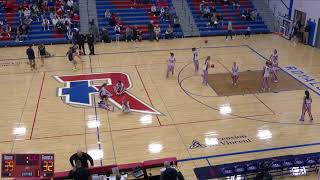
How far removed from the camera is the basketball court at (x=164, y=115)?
43.3ft

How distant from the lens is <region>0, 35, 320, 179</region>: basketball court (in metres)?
13.2

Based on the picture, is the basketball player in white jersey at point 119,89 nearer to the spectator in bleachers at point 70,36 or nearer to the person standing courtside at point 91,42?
the person standing courtside at point 91,42

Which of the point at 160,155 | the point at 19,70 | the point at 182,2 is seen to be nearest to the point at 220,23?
the point at 182,2

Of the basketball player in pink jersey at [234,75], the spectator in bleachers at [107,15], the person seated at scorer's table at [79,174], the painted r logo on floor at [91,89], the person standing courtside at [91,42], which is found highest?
the spectator in bleachers at [107,15]

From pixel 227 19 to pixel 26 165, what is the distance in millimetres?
24790

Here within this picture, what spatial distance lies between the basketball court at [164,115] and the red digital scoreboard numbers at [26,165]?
2046 millimetres

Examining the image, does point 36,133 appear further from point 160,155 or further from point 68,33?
point 68,33

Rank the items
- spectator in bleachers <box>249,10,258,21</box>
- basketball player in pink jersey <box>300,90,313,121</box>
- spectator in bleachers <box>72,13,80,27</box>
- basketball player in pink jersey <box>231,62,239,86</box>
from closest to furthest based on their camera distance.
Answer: basketball player in pink jersey <box>300,90,313,121</box> < basketball player in pink jersey <box>231,62,239,86</box> < spectator in bleachers <box>72,13,80,27</box> < spectator in bleachers <box>249,10,258,21</box>

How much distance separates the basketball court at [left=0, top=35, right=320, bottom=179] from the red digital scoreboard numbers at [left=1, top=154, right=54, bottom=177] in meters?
2.05

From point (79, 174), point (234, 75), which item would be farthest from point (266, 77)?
point (79, 174)

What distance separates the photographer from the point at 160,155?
1283 cm

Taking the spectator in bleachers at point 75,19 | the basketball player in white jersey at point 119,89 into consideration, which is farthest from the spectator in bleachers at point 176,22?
the basketball player in white jersey at point 119,89

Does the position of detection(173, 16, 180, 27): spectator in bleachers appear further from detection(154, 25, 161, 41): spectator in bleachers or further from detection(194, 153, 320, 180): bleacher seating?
detection(194, 153, 320, 180): bleacher seating

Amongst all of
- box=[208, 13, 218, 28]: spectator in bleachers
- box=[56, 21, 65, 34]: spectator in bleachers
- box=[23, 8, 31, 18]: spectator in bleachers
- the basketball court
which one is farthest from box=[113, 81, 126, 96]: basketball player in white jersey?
box=[208, 13, 218, 28]: spectator in bleachers
